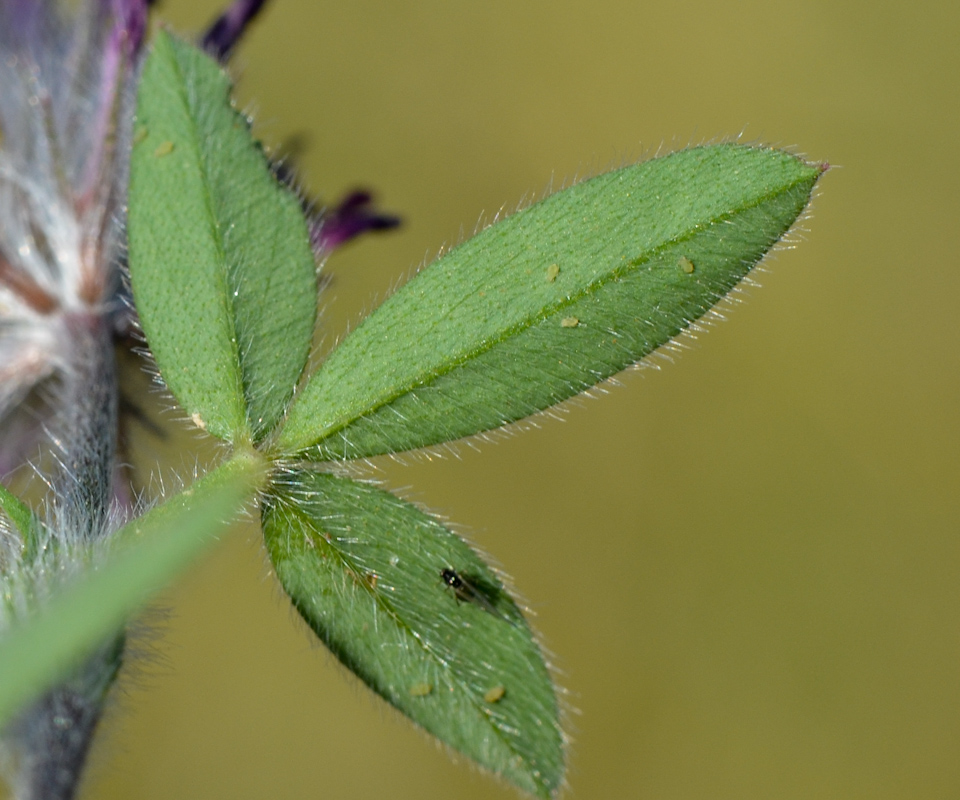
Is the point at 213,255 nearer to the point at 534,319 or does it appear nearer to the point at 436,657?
the point at 534,319

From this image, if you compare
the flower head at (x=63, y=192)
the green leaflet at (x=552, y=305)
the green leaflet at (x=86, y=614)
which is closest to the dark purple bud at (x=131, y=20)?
the flower head at (x=63, y=192)

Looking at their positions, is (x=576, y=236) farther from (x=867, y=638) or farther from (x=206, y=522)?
(x=867, y=638)

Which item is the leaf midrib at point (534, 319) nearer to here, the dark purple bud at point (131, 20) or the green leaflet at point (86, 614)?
the green leaflet at point (86, 614)

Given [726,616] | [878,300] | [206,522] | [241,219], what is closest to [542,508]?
[726,616]

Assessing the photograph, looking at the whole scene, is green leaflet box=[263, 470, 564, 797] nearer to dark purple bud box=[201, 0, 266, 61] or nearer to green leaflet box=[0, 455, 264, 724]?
green leaflet box=[0, 455, 264, 724]

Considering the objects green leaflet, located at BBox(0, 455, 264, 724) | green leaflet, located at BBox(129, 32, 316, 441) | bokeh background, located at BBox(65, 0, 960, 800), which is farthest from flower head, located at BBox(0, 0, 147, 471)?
bokeh background, located at BBox(65, 0, 960, 800)

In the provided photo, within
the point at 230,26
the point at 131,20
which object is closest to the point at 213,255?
the point at 131,20
